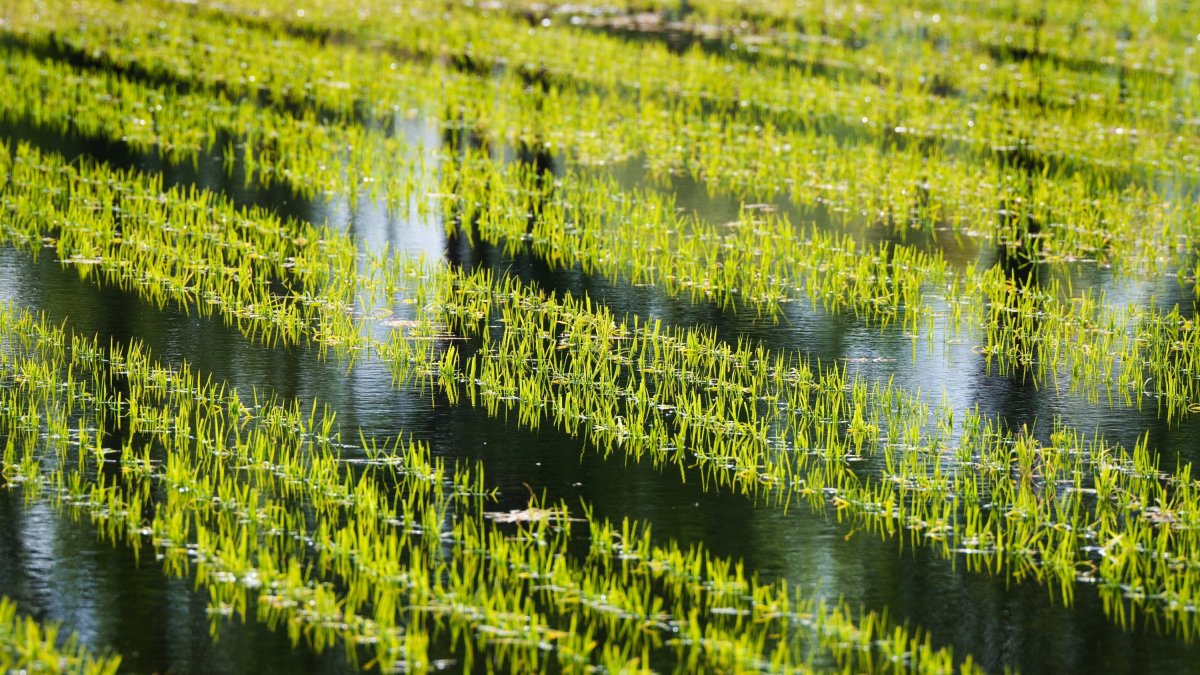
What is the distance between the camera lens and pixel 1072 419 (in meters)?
6.05

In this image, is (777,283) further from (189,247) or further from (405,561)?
(405,561)

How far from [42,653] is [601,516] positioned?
164 cm

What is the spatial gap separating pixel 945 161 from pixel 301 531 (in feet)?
22.0

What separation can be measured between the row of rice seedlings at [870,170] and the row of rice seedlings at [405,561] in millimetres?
4374

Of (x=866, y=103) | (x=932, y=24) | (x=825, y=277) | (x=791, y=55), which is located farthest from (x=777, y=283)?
(x=932, y=24)

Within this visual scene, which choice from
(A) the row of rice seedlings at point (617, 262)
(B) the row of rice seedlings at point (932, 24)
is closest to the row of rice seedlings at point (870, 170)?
(A) the row of rice seedlings at point (617, 262)

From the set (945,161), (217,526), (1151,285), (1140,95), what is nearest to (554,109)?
(945,161)

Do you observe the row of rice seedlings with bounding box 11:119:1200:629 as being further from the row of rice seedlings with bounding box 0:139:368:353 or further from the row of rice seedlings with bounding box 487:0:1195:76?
the row of rice seedlings with bounding box 487:0:1195:76

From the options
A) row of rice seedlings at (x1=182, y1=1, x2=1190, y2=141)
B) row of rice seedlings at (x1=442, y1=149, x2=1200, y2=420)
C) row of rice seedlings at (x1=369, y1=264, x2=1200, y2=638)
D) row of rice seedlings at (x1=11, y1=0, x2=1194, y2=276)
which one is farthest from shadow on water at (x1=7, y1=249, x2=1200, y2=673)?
row of rice seedlings at (x1=182, y1=1, x2=1190, y2=141)

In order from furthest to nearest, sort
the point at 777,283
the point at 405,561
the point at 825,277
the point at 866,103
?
the point at 866,103 < the point at 825,277 < the point at 777,283 < the point at 405,561

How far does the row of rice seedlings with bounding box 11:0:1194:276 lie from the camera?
920 centimetres

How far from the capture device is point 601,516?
199 inches

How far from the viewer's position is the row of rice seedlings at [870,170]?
362 inches

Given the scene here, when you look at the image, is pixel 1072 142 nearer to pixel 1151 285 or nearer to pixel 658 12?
pixel 1151 285
